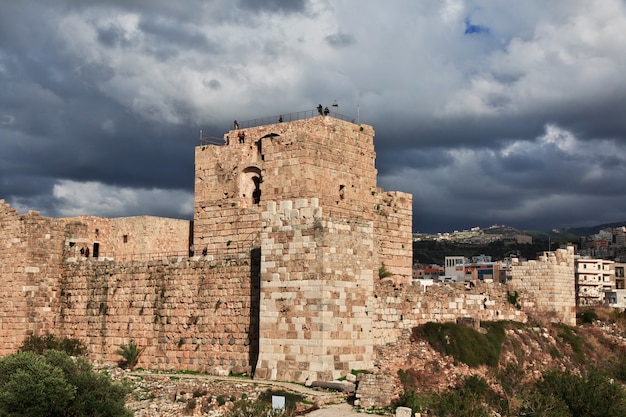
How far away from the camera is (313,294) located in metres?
24.0

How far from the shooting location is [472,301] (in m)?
30.3

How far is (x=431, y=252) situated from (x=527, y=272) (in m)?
134

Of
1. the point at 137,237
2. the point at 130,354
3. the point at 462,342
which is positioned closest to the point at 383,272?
the point at 462,342

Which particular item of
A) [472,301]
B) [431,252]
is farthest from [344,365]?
[431,252]

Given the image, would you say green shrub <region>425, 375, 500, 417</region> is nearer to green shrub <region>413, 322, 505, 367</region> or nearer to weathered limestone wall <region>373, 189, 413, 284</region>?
green shrub <region>413, 322, 505, 367</region>

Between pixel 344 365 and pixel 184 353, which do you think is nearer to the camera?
pixel 344 365

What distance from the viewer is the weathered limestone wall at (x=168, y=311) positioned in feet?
87.1

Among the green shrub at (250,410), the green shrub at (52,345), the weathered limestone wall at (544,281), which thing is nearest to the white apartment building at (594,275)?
the weathered limestone wall at (544,281)

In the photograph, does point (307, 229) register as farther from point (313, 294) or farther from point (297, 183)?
point (297, 183)

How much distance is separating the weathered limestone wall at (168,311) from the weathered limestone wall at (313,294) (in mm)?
1499

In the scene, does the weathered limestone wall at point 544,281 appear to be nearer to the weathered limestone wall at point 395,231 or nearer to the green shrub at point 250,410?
the weathered limestone wall at point 395,231

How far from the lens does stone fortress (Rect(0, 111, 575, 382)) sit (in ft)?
80.1

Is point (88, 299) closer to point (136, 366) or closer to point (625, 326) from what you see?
point (136, 366)

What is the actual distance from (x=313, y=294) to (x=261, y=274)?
6.93 ft
